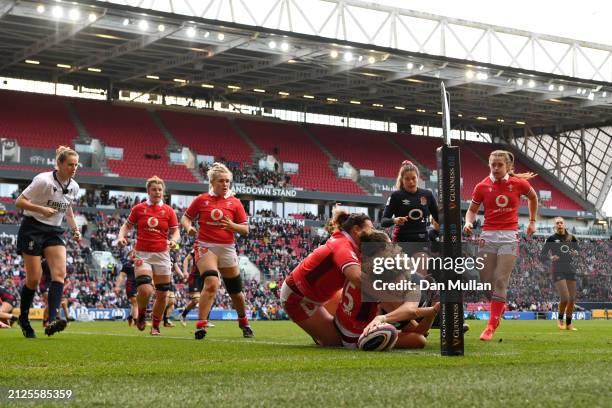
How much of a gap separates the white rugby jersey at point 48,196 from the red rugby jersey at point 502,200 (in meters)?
4.66

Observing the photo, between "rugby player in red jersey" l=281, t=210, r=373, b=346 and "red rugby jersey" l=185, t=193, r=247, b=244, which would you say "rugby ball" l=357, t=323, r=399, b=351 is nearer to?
"rugby player in red jersey" l=281, t=210, r=373, b=346

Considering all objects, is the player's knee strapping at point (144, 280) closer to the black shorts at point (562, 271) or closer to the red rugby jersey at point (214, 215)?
the red rugby jersey at point (214, 215)

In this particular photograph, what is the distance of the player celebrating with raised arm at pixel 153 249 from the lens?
1266cm

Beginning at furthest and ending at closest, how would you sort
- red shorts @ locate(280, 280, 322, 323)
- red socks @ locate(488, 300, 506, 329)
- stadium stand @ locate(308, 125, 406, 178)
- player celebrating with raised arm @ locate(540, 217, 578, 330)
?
1. stadium stand @ locate(308, 125, 406, 178)
2. player celebrating with raised arm @ locate(540, 217, 578, 330)
3. red socks @ locate(488, 300, 506, 329)
4. red shorts @ locate(280, 280, 322, 323)

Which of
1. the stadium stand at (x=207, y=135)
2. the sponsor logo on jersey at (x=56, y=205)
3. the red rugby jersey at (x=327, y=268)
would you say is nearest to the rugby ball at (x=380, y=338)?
the red rugby jersey at (x=327, y=268)

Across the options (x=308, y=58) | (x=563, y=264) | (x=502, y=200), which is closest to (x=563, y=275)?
(x=563, y=264)

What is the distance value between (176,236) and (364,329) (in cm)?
501

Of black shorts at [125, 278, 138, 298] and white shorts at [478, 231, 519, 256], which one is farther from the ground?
white shorts at [478, 231, 519, 256]

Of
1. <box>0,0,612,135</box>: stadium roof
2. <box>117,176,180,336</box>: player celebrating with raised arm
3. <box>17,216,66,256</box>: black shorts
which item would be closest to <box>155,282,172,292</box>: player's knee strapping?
<box>117,176,180,336</box>: player celebrating with raised arm

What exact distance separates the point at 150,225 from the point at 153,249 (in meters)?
0.34

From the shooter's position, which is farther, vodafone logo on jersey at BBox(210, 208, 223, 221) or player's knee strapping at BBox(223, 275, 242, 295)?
player's knee strapping at BBox(223, 275, 242, 295)

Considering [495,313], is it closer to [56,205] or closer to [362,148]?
[56,205]

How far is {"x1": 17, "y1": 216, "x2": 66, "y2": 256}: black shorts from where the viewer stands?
32.8 feet

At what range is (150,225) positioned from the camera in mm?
12805
